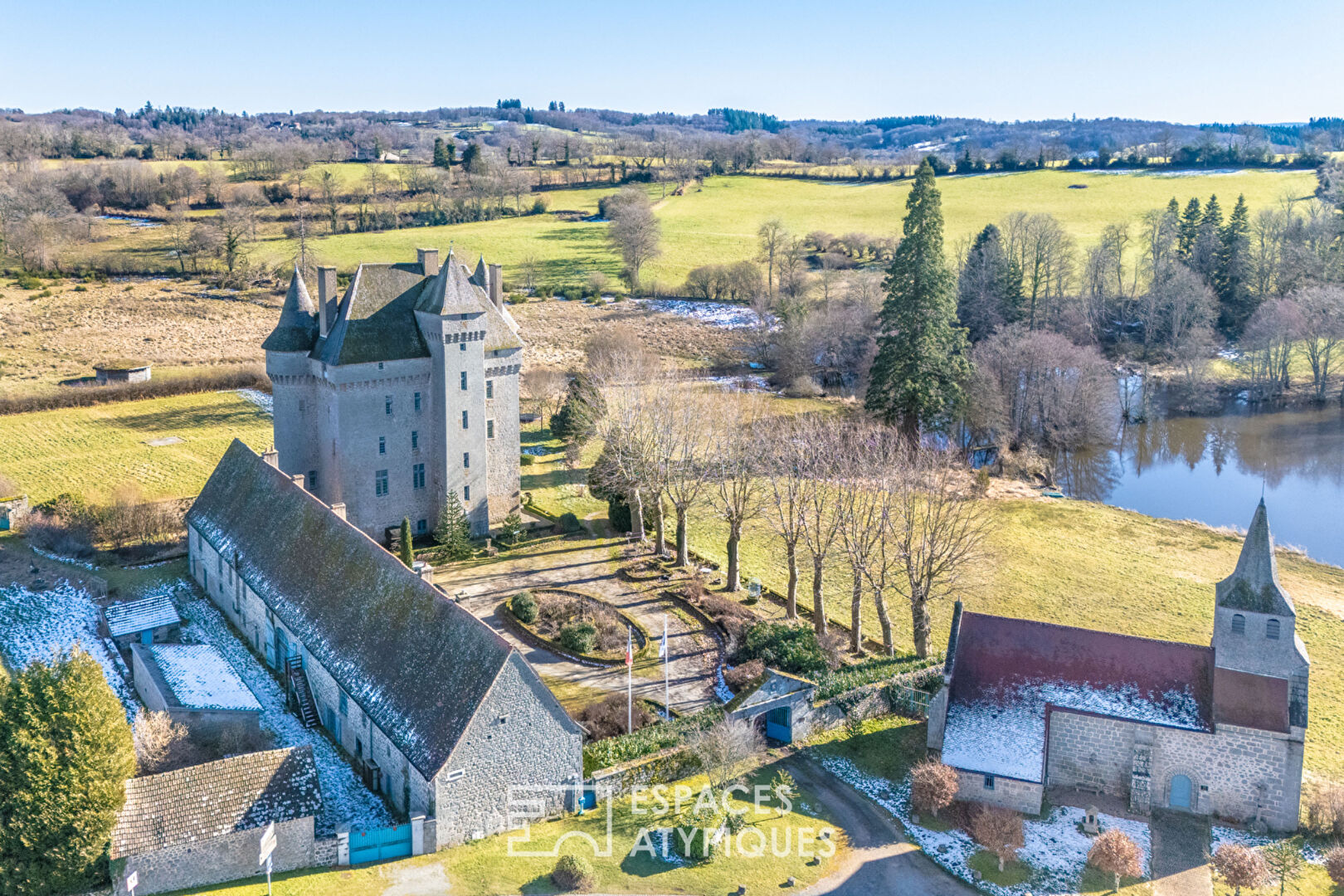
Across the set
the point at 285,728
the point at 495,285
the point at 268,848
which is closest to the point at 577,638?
the point at 285,728

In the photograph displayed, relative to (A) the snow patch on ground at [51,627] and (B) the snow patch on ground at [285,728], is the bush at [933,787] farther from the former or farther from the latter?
(A) the snow patch on ground at [51,627]

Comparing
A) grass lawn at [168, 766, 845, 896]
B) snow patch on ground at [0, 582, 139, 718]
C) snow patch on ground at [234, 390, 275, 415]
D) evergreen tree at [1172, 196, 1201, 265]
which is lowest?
grass lawn at [168, 766, 845, 896]

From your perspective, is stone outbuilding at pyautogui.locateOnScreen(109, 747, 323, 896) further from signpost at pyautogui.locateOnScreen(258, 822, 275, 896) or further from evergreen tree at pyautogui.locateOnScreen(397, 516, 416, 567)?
evergreen tree at pyautogui.locateOnScreen(397, 516, 416, 567)

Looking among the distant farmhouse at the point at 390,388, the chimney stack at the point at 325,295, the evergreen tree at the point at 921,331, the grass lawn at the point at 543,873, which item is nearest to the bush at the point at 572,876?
the grass lawn at the point at 543,873

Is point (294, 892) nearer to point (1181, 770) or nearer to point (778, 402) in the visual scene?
point (1181, 770)

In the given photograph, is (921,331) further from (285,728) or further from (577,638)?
(285,728)

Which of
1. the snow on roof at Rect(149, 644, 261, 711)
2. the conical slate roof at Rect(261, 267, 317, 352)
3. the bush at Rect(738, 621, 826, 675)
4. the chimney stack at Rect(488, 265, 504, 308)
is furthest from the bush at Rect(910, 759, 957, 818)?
the conical slate roof at Rect(261, 267, 317, 352)
